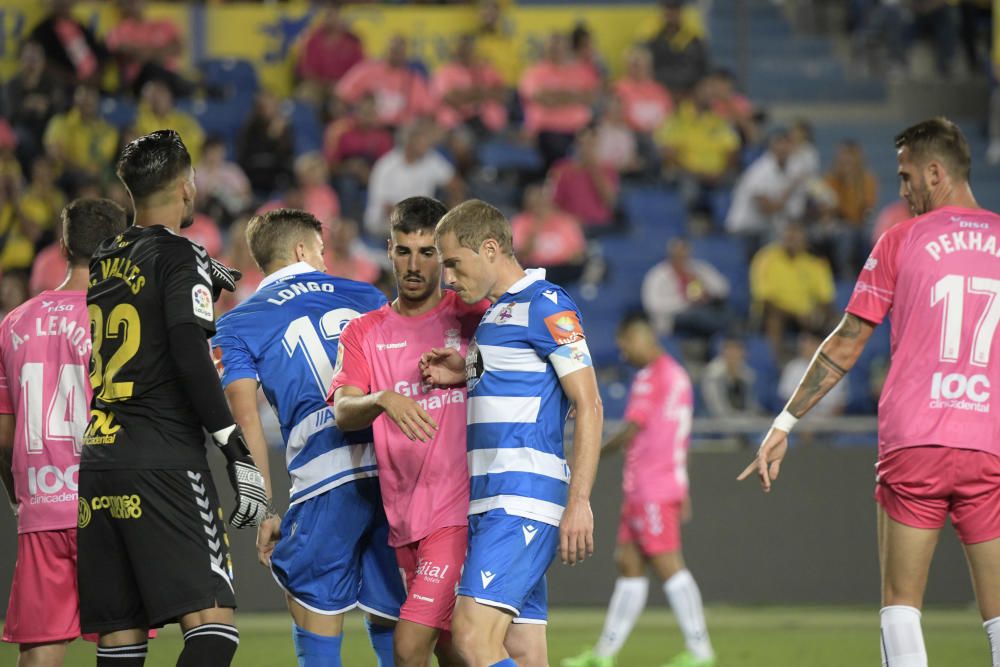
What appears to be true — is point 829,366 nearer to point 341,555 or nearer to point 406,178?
point 341,555

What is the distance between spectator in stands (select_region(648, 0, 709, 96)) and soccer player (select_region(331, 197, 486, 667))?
1178cm

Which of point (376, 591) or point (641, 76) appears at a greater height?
point (641, 76)

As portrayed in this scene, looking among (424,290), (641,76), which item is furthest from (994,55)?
(424,290)

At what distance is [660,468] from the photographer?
9.41 meters

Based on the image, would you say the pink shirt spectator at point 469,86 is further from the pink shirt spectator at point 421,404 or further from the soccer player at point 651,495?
the pink shirt spectator at point 421,404

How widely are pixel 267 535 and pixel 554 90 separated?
440 inches

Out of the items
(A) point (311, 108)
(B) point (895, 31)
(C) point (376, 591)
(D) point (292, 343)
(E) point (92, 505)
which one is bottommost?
(C) point (376, 591)

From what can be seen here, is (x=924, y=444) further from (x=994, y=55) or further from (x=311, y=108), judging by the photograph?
(x=994, y=55)

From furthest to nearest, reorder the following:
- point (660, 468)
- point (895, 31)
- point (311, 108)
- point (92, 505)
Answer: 1. point (895, 31)
2. point (311, 108)
3. point (660, 468)
4. point (92, 505)

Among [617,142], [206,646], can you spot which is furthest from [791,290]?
[206,646]

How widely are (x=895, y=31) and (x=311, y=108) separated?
8234mm

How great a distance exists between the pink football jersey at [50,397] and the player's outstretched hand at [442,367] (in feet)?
5.39

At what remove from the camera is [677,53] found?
672 inches

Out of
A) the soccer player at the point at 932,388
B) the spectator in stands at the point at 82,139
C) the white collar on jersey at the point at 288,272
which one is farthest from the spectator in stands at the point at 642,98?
the white collar on jersey at the point at 288,272
